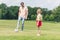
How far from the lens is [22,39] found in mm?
17219

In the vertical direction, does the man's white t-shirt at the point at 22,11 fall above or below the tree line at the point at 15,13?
above

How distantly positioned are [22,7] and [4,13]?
125 meters

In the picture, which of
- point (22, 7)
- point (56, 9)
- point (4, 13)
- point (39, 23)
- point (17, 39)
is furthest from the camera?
point (56, 9)

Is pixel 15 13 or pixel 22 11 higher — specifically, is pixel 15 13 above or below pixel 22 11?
below

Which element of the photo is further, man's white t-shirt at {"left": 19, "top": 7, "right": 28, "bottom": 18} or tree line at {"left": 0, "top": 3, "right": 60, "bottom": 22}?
tree line at {"left": 0, "top": 3, "right": 60, "bottom": 22}

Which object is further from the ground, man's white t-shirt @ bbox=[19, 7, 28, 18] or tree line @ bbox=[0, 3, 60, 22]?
man's white t-shirt @ bbox=[19, 7, 28, 18]

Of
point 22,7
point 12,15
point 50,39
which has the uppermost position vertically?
point 22,7

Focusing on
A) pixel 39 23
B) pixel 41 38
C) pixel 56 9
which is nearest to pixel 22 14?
pixel 39 23

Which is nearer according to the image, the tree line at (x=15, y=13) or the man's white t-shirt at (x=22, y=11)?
the man's white t-shirt at (x=22, y=11)

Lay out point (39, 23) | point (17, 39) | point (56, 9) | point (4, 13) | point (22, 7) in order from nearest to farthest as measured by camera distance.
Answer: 1. point (17, 39)
2. point (39, 23)
3. point (22, 7)
4. point (4, 13)
5. point (56, 9)

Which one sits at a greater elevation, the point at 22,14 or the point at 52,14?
the point at 22,14

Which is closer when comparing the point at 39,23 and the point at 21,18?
the point at 39,23

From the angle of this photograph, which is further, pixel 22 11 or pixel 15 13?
pixel 15 13

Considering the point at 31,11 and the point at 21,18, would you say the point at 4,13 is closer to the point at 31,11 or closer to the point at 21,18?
the point at 31,11
